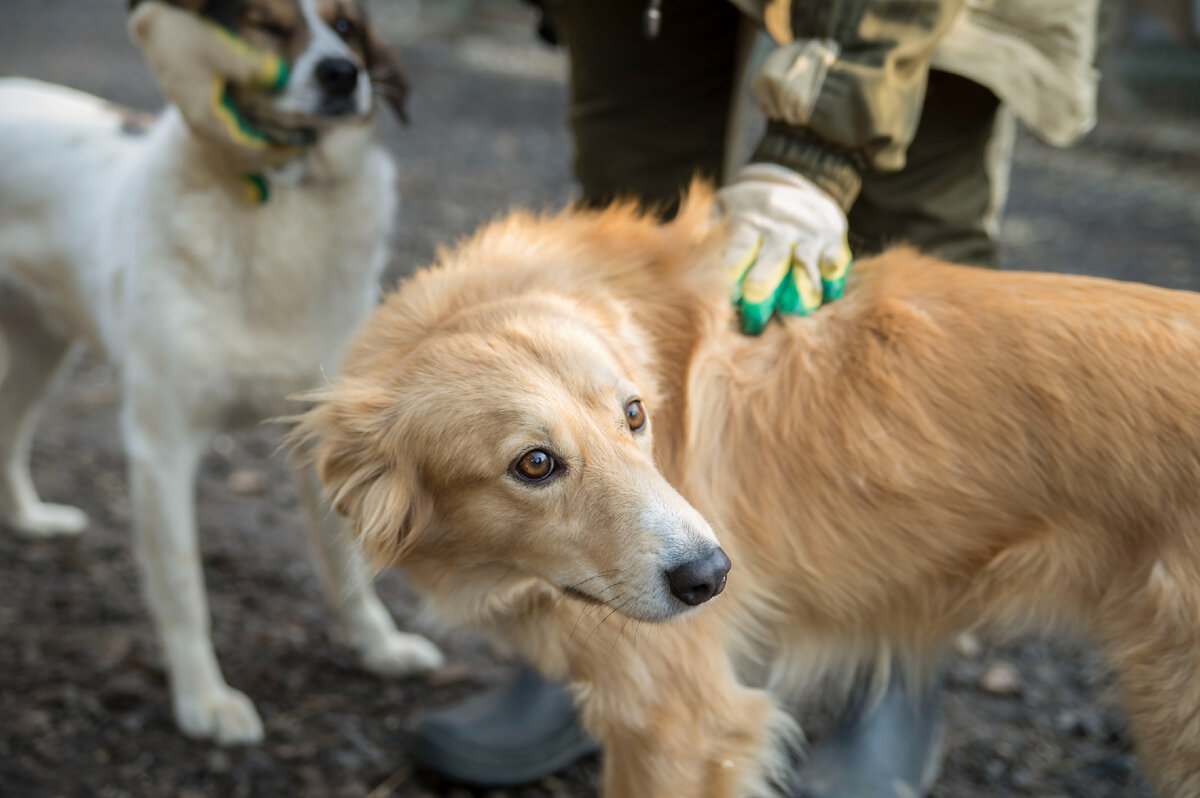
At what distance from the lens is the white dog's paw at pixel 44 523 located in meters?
3.62

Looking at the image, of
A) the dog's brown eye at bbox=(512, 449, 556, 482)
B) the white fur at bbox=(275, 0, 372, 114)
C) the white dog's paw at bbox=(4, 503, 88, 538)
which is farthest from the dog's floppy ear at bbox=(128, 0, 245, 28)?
the white dog's paw at bbox=(4, 503, 88, 538)

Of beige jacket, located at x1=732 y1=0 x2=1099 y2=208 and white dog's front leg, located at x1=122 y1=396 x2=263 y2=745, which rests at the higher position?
beige jacket, located at x1=732 y1=0 x2=1099 y2=208

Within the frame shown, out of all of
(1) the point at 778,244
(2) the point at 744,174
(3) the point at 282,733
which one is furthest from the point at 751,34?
(3) the point at 282,733

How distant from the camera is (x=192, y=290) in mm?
2582

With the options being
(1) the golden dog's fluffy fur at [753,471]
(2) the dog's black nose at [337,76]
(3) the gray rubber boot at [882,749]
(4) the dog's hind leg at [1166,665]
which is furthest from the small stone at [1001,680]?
(2) the dog's black nose at [337,76]

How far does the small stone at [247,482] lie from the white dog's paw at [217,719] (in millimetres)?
1443

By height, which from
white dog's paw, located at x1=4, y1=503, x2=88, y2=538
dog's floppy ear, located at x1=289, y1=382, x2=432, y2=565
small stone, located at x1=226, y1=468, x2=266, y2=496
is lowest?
small stone, located at x1=226, y1=468, x2=266, y2=496

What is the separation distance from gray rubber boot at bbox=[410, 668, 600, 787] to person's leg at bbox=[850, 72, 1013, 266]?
4.70ft

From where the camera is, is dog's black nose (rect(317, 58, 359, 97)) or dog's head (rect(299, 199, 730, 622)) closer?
dog's head (rect(299, 199, 730, 622))

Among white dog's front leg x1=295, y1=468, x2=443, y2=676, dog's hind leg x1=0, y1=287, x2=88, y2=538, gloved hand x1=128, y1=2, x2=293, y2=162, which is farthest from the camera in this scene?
dog's hind leg x1=0, y1=287, x2=88, y2=538

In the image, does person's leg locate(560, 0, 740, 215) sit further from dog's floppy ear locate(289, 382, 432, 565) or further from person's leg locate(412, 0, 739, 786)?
dog's floppy ear locate(289, 382, 432, 565)

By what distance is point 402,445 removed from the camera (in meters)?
1.82

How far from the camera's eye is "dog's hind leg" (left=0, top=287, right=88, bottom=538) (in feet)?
11.6

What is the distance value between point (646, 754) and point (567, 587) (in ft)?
1.29
